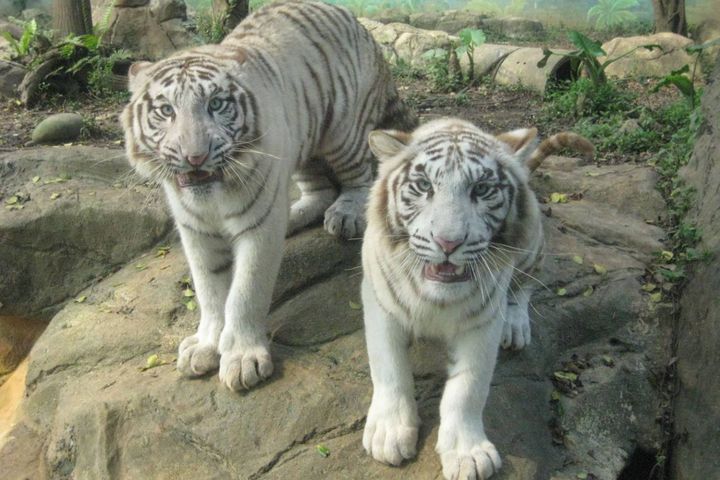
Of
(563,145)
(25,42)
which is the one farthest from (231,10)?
(563,145)

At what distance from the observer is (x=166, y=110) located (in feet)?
10.3

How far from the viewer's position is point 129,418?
133 inches

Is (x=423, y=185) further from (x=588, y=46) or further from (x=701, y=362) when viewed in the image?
(x=588, y=46)

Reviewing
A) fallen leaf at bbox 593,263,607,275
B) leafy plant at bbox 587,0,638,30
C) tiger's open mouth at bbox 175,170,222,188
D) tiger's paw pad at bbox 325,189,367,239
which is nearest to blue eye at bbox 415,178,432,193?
tiger's open mouth at bbox 175,170,222,188

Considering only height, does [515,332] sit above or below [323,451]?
above

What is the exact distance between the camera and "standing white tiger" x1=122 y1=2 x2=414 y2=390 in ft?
10.3

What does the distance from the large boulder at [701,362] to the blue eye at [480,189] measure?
5.46ft

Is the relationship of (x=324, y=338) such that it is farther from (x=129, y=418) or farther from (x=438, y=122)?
(x=438, y=122)

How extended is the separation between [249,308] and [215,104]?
90cm

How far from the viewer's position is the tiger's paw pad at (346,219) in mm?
4195

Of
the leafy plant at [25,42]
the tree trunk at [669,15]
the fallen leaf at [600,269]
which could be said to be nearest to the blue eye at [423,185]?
the fallen leaf at [600,269]

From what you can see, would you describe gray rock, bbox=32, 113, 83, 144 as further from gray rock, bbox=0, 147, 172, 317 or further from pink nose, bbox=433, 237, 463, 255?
pink nose, bbox=433, 237, 463, 255

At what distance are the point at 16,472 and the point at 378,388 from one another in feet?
6.92

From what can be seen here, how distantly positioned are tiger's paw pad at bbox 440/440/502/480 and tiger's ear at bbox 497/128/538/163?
1.11 m
